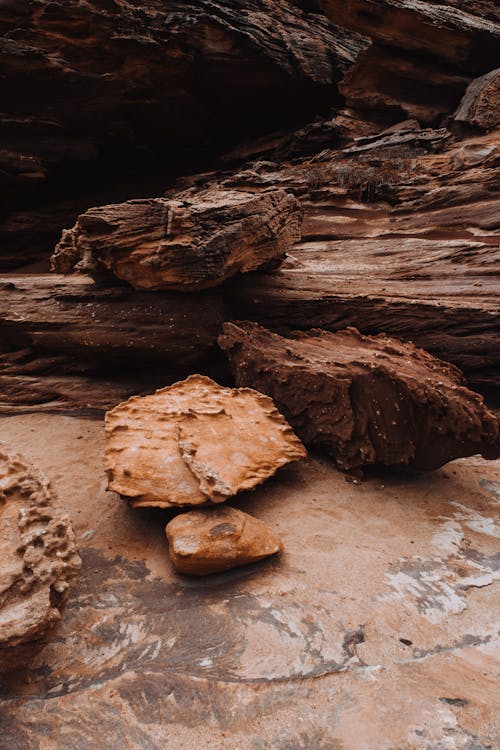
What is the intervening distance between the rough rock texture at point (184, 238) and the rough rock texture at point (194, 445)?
1036 millimetres

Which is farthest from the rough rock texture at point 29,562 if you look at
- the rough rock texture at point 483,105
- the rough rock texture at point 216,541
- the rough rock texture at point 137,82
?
the rough rock texture at point 137,82

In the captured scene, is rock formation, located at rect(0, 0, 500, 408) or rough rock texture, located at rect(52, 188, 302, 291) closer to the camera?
rough rock texture, located at rect(52, 188, 302, 291)

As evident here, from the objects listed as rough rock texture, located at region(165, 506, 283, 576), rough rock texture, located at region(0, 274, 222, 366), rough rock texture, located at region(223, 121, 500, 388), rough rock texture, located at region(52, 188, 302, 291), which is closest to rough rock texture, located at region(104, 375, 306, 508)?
rough rock texture, located at region(165, 506, 283, 576)

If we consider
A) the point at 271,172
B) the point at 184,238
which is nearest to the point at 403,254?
the point at 184,238

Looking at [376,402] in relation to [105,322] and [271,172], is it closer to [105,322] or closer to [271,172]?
[105,322]

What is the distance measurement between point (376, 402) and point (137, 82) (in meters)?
8.86

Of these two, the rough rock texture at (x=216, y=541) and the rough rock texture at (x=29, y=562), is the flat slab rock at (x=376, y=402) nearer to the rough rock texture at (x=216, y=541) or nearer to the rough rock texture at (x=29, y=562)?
the rough rock texture at (x=216, y=541)

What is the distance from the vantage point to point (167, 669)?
2.00m

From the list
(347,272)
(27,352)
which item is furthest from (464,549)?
(27,352)

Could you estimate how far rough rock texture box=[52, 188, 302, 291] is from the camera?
4.13 meters

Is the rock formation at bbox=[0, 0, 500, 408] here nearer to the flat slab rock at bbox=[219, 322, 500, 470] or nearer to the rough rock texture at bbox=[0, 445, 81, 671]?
the flat slab rock at bbox=[219, 322, 500, 470]

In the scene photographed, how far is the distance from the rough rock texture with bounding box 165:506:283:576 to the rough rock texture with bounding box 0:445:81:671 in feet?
1.84

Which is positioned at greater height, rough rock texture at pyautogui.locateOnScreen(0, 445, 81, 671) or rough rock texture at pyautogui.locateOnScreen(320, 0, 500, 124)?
rough rock texture at pyautogui.locateOnScreen(320, 0, 500, 124)

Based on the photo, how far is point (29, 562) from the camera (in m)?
2.08
